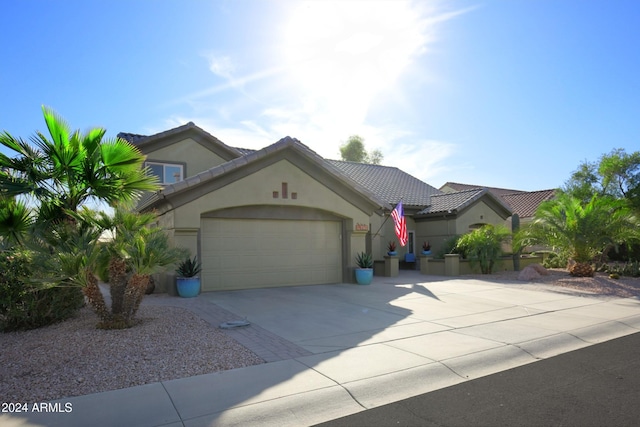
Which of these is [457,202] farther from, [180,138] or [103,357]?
[103,357]

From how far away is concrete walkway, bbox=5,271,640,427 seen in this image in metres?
4.71

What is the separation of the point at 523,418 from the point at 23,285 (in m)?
8.19

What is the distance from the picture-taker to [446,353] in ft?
21.7

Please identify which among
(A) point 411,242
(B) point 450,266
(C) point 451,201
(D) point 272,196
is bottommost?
(B) point 450,266

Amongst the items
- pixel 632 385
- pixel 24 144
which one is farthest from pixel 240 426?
pixel 24 144

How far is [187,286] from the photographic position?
40.3 ft

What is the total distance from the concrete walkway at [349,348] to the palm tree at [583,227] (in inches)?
138

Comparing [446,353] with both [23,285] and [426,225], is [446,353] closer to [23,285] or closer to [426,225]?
[23,285]

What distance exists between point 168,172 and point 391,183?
44.6 ft

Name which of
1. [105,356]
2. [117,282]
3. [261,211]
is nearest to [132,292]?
[117,282]

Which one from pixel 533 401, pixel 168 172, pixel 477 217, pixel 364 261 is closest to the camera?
pixel 533 401

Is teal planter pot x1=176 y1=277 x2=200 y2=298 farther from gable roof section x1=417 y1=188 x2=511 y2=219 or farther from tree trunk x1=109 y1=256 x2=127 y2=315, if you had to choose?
gable roof section x1=417 y1=188 x2=511 y2=219

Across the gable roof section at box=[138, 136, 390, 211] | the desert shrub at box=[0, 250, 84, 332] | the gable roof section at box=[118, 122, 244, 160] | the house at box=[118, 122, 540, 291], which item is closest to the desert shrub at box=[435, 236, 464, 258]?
the house at box=[118, 122, 540, 291]

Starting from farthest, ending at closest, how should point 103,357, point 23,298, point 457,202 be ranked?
point 457,202
point 23,298
point 103,357
